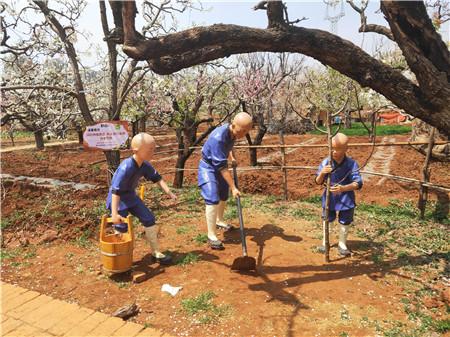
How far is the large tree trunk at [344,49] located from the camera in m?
3.07

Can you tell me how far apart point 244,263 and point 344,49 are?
2510mm

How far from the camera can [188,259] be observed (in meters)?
4.20

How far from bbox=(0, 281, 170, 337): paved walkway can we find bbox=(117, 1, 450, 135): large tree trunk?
243 cm

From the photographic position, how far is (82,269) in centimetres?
412

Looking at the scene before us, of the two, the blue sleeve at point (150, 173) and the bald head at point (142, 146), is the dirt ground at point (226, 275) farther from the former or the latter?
the bald head at point (142, 146)

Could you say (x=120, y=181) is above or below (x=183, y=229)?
above

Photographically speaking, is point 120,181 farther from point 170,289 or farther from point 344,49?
point 344,49

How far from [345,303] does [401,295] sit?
685 millimetres

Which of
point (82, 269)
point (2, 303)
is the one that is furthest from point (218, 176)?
point (2, 303)

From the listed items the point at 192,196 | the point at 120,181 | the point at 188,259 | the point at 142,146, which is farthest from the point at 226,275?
the point at 192,196

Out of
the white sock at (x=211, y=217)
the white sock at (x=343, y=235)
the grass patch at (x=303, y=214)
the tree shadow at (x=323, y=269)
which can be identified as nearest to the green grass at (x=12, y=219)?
the white sock at (x=211, y=217)

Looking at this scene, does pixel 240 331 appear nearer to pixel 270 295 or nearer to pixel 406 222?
pixel 270 295

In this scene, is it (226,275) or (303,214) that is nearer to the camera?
(226,275)

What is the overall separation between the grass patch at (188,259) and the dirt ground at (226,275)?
0.07ft
